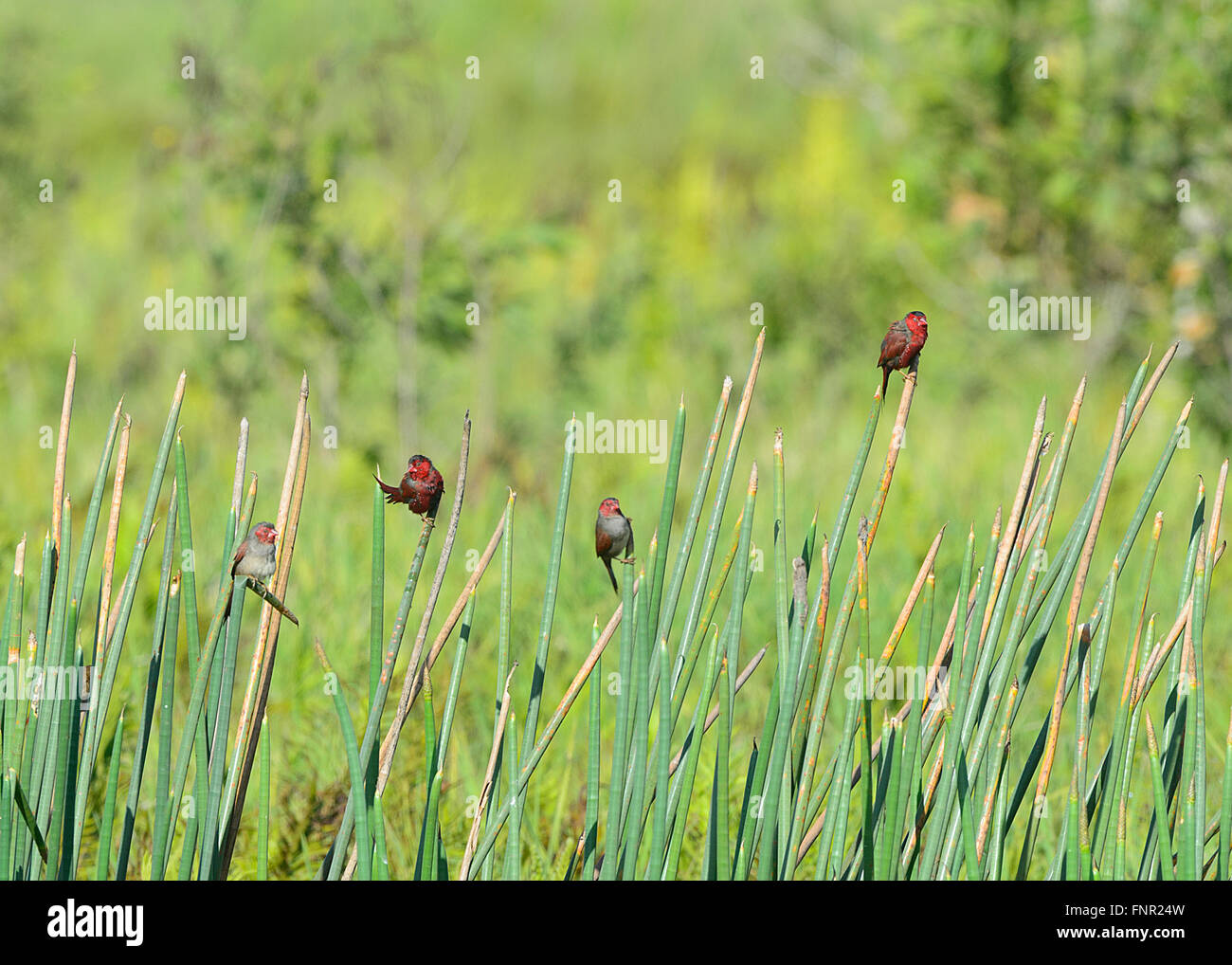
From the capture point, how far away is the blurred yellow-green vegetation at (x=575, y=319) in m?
2.71

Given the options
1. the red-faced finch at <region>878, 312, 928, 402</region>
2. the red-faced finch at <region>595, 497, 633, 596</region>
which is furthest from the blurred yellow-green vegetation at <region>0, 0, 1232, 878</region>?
the red-faced finch at <region>878, 312, 928, 402</region>

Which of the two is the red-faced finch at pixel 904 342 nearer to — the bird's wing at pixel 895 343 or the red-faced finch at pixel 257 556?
the bird's wing at pixel 895 343

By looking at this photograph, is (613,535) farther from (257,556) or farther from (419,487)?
(257,556)

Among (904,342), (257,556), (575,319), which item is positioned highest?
(575,319)

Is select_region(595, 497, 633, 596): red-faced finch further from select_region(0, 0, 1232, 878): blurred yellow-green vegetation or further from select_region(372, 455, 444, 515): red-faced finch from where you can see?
select_region(0, 0, 1232, 878): blurred yellow-green vegetation

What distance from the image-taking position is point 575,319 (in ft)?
13.9

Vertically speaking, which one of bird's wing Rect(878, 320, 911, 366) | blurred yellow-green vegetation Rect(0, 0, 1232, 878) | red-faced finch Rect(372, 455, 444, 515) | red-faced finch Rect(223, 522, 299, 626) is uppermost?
blurred yellow-green vegetation Rect(0, 0, 1232, 878)

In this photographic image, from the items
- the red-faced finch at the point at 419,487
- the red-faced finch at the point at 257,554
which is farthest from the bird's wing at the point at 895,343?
the red-faced finch at the point at 257,554

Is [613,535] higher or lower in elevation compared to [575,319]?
lower

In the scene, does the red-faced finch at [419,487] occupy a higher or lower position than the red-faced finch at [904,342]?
lower

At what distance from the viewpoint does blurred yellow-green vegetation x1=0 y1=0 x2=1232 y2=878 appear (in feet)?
8.91

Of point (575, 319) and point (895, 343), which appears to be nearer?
point (895, 343)

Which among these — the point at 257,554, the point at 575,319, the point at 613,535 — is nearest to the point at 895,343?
the point at 613,535
